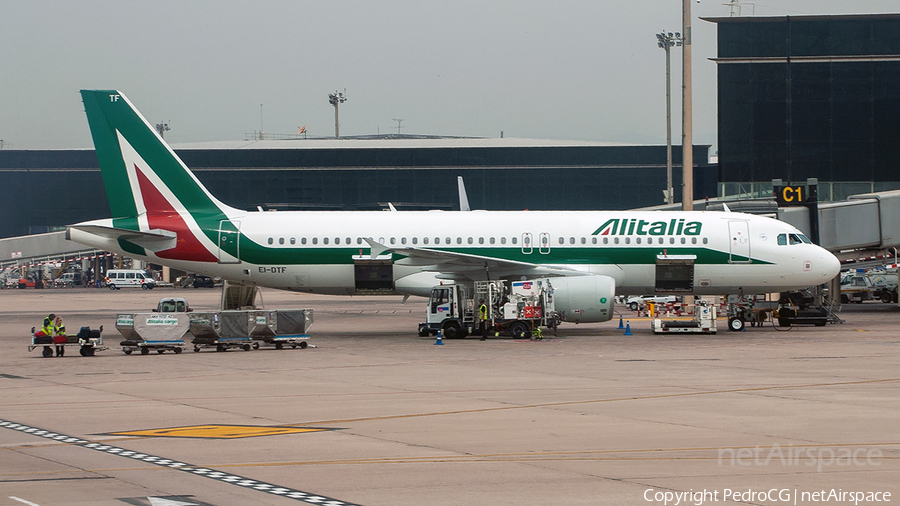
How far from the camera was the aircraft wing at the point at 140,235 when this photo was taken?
36781 millimetres

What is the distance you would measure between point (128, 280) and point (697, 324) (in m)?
→ 65.2

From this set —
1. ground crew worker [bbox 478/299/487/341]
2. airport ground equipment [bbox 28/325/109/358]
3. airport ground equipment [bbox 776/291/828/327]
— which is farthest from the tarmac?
airport ground equipment [bbox 776/291/828/327]

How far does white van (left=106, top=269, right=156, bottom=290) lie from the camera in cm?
8838

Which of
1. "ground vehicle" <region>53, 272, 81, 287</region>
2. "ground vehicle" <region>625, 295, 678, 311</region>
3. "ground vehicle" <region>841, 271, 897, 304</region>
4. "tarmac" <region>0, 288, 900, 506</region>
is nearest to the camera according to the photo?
"tarmac" <region>0, 288, 900, 506</region>

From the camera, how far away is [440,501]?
10750 millimetres

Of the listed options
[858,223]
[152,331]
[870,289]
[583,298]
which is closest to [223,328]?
[152,331]

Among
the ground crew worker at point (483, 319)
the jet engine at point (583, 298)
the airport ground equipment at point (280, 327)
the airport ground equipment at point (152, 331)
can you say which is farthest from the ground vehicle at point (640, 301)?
the airport ground equipment at point (152, 331)

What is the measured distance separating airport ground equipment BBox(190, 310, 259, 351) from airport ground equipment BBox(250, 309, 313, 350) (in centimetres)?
26

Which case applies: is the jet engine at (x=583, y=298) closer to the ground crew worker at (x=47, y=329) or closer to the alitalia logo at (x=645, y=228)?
the alitalia logo at (x=645, y=228)

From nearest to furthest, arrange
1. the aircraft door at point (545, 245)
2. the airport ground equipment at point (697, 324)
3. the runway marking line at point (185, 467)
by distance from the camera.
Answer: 1. the runway marking line at point (185, 467)
2. the airport ground equipment at point (697, 324)
3. the aircraft door at point (545, 245)

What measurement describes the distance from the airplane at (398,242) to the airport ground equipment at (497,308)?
4.39 feet

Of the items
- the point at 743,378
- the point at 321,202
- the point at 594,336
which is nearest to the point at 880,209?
the point at 594,336

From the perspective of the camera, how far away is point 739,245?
37.0 meters

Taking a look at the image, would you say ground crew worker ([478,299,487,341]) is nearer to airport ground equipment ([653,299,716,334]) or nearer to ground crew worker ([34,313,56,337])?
airport ground equipment ([653,299,716,334])
